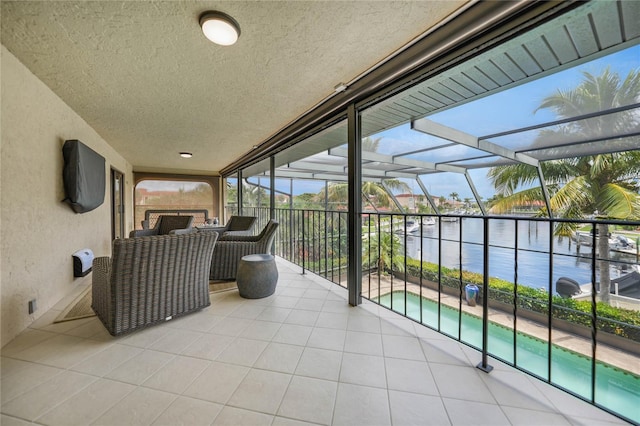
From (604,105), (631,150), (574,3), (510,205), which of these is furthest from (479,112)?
(510,205)

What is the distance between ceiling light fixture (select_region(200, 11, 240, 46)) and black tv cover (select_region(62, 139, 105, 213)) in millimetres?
2294

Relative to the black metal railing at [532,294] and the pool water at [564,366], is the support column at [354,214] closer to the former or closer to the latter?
the black metal railing at [532,294]

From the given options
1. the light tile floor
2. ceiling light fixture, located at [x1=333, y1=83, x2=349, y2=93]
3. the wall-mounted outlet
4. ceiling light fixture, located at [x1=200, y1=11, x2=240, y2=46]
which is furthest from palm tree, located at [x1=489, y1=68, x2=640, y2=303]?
the wall-mounted outlet

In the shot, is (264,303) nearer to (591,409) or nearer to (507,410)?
(507,410)

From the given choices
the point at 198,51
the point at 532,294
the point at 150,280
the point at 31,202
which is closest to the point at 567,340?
the point at 532,294

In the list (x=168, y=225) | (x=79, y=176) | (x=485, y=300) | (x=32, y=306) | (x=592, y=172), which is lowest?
(x=32, y=306)

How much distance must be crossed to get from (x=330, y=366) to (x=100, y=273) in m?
2.07

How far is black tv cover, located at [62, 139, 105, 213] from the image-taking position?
252 cm

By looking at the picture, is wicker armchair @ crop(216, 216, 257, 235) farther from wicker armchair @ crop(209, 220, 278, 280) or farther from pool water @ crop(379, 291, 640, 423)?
pool water @ crop(379, 291, 640, 423)

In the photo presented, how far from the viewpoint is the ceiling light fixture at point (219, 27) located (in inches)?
54.9

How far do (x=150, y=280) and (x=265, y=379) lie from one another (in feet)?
4.14

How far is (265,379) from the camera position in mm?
1354

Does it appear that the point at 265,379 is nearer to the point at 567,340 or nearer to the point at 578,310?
the point at 578,310

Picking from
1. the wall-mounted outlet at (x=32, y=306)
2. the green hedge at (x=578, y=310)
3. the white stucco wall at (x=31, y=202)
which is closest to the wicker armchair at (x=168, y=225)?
the white stucco wall at (x=31, y=202)
